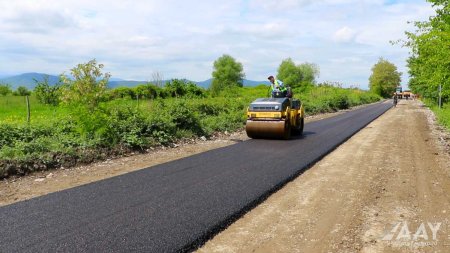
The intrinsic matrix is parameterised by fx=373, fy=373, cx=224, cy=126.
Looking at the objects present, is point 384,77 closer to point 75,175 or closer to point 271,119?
point 271,119

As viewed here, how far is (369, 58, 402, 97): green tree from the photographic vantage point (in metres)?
86.9

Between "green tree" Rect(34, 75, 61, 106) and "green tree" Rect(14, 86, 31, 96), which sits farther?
"green tree" Rect(14, 86, 31, 96)

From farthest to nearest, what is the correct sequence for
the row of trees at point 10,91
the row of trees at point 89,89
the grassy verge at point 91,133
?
the row of trees at point 10,91 < the row of trees at point 89,89 < the grassy verge at point 91,133

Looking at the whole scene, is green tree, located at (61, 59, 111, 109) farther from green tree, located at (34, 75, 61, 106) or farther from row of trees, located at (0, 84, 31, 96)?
row of trees, located at (0, 84, 31, 96)

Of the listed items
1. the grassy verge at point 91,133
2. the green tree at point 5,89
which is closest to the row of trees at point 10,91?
the green tree at point 5,89

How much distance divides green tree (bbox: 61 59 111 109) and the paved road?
3228mm

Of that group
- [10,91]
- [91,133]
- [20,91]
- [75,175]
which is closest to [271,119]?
[91,133]

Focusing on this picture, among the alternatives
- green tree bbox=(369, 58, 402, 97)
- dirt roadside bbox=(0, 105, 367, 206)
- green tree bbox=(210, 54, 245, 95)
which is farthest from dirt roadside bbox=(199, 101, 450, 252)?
green tree bbox=(210, 54, 245, 95)

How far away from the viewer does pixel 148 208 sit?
210 inches

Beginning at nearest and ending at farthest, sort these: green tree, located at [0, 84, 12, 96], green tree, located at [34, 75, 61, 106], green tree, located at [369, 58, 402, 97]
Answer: green tree, located at [34, 75, 61, 106]
green tree, located at [0, 84, 12, 96]
green tree, located at [369, 58, 402, 97]

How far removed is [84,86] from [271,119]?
573 centimetres

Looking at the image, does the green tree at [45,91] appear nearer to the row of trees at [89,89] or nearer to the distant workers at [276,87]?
the row of trees at [89,89]

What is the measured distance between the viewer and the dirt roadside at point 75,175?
6.47m

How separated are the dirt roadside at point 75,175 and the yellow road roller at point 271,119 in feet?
7.21
